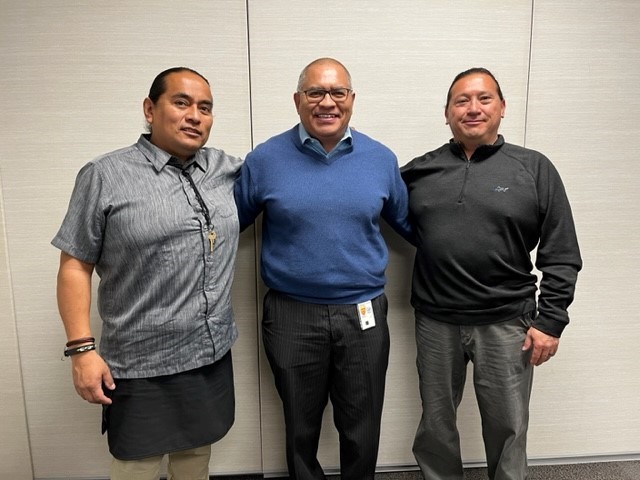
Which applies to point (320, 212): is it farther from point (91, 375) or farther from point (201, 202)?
point (91, 375)

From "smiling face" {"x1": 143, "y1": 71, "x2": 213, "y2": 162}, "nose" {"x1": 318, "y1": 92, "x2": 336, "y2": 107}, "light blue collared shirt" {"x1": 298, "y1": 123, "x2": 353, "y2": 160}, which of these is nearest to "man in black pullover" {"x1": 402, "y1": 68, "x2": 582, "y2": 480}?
"light blue collared shirt" {"x1": 298, "y1": 123, "x2": 353, "y2": 160}

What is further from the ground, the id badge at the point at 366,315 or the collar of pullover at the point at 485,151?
the collar of pullover at the point at 485,151

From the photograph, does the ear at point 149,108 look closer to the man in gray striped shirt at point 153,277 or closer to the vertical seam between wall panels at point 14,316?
the man in gray striped shirt at point 153,277

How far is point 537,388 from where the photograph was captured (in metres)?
2.17

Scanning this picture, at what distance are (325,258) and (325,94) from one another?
21.4 inches

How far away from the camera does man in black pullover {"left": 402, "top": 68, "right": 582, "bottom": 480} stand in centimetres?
161

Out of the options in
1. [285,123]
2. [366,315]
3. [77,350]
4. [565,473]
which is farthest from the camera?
[565,473]

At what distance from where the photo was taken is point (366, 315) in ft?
5.52

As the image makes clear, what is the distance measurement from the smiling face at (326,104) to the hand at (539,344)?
95cm

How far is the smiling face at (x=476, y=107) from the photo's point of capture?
1.62 m

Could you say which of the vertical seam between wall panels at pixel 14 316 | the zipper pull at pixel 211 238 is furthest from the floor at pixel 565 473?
the zipper pull at pixel 211 238

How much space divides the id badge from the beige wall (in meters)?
0.39

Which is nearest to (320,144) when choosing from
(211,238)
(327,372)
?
(211,238)

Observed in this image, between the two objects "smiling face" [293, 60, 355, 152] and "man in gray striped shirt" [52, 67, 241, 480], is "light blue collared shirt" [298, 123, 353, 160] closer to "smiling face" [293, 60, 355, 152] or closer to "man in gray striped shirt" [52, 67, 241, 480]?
"smiling face" [293, 60, 355, 152]
